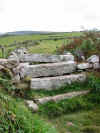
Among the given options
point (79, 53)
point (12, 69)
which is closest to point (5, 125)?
point (12, 69)

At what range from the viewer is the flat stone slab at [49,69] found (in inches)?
298

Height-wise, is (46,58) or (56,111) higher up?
(46,58)

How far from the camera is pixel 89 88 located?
24.4 feet

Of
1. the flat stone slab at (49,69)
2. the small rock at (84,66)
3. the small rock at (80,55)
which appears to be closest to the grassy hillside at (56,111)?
the small rock at (84,66)

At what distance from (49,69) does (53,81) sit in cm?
78

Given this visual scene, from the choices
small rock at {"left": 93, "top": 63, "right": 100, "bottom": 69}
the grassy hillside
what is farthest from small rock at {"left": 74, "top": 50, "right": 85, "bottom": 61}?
the grassy hillside

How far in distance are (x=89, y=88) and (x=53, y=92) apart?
1.78 m

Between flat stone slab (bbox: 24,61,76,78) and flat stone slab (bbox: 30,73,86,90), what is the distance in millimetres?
517

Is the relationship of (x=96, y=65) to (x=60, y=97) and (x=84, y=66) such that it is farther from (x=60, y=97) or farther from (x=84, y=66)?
(x=60, y=97)

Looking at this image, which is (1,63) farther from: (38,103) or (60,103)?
(60,103)

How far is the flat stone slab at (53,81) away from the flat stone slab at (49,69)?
52 centimetres

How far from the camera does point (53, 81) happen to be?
287 inches

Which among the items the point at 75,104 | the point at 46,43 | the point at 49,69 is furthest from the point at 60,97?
the point at 46,43

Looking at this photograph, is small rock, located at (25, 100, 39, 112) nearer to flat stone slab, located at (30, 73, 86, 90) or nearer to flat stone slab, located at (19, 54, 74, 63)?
flat stone slab, located at (30, 73, 86, 90)
